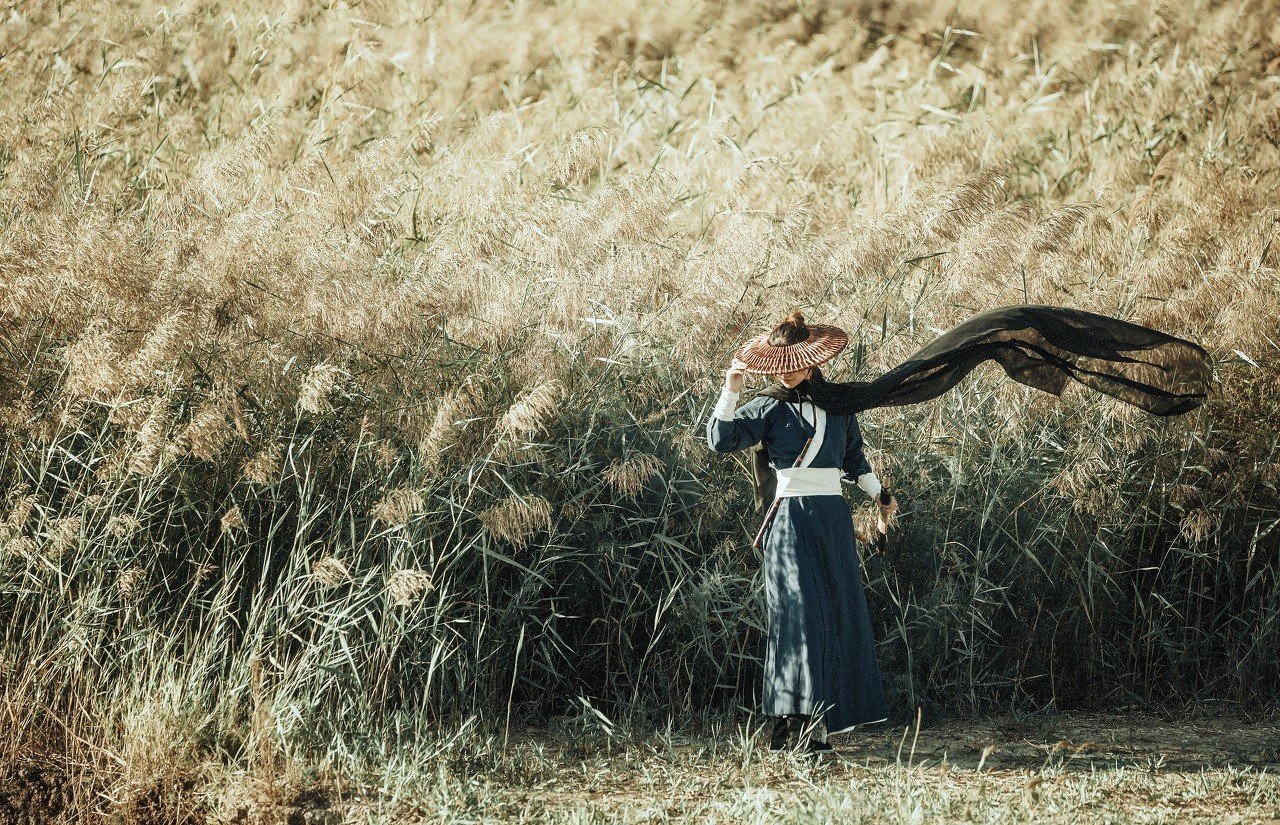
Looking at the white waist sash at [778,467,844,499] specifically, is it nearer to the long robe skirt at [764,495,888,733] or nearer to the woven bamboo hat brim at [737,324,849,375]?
the long robe skirt at [764,495,888,733]

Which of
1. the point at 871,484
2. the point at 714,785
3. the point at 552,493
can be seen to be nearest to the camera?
the point at 714,785

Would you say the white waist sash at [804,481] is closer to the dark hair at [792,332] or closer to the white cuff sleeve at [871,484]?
the white cuff sleeve at [871,484]

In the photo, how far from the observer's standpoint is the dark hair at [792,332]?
13.1 feet

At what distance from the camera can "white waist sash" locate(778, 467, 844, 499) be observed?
13.4ft

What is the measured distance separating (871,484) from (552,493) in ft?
4.05

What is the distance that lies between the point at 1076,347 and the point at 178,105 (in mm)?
7093

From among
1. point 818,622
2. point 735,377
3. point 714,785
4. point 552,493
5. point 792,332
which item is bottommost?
point 714,785

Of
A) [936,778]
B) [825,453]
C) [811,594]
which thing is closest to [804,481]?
[825,453]

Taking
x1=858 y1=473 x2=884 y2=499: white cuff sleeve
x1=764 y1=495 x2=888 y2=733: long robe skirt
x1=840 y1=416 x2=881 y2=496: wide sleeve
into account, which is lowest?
x1=764 y1=495 x2=888 y2=733: long robe skirt

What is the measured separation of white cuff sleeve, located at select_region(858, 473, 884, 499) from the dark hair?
0.60 m

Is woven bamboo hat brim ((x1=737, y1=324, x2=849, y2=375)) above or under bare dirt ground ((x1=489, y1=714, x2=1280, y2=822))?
above

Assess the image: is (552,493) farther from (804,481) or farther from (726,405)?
(804,481)

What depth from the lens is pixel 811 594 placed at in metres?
4.02

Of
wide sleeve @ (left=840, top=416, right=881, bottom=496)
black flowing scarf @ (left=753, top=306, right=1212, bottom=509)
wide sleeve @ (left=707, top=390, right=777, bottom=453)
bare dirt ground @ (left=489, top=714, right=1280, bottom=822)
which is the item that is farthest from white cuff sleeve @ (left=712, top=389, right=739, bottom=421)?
bare dirt ground @ (left=489, top=714, right=1280, bottom=822)
